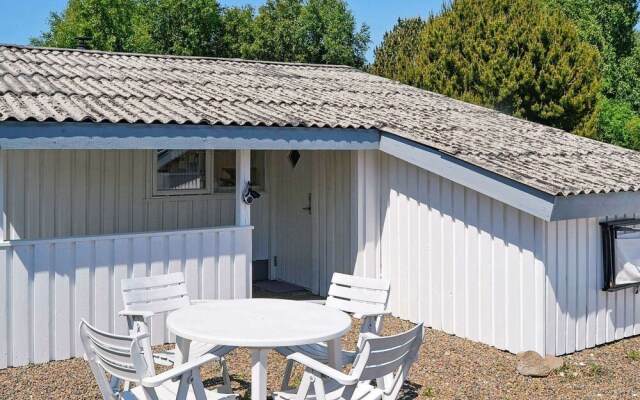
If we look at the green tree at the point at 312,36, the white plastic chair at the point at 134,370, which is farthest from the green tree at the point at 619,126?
the white plastic chair at the point at 134,370

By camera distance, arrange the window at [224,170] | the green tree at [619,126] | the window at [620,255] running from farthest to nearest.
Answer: the green tree at [619,126] < the window at [224,170] < the window at [620,255]

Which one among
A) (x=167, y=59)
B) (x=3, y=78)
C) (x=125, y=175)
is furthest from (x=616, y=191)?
(x=167, y=59)

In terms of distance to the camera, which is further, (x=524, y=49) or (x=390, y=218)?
(x=524, y=49)

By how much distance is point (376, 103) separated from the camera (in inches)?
405

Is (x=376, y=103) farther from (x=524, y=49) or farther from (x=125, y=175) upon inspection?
(x=524, y=49)

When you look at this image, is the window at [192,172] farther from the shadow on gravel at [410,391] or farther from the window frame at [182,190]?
the shadow on gravel at [410,391]

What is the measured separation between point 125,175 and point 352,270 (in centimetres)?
341

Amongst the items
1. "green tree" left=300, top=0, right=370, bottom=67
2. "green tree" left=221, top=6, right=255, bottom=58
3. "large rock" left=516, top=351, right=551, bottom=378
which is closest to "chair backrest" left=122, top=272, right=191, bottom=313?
"large rock" left=516, top=351, right=551, bottom=378

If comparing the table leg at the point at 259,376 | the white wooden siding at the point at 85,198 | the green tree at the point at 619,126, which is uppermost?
the green tree at the point at 619,126

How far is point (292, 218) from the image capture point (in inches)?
424

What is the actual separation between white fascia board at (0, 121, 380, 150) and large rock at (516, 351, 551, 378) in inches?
125

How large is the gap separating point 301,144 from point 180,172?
2.69m

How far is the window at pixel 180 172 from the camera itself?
962 centimetres

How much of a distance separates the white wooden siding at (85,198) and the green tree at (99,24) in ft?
111
